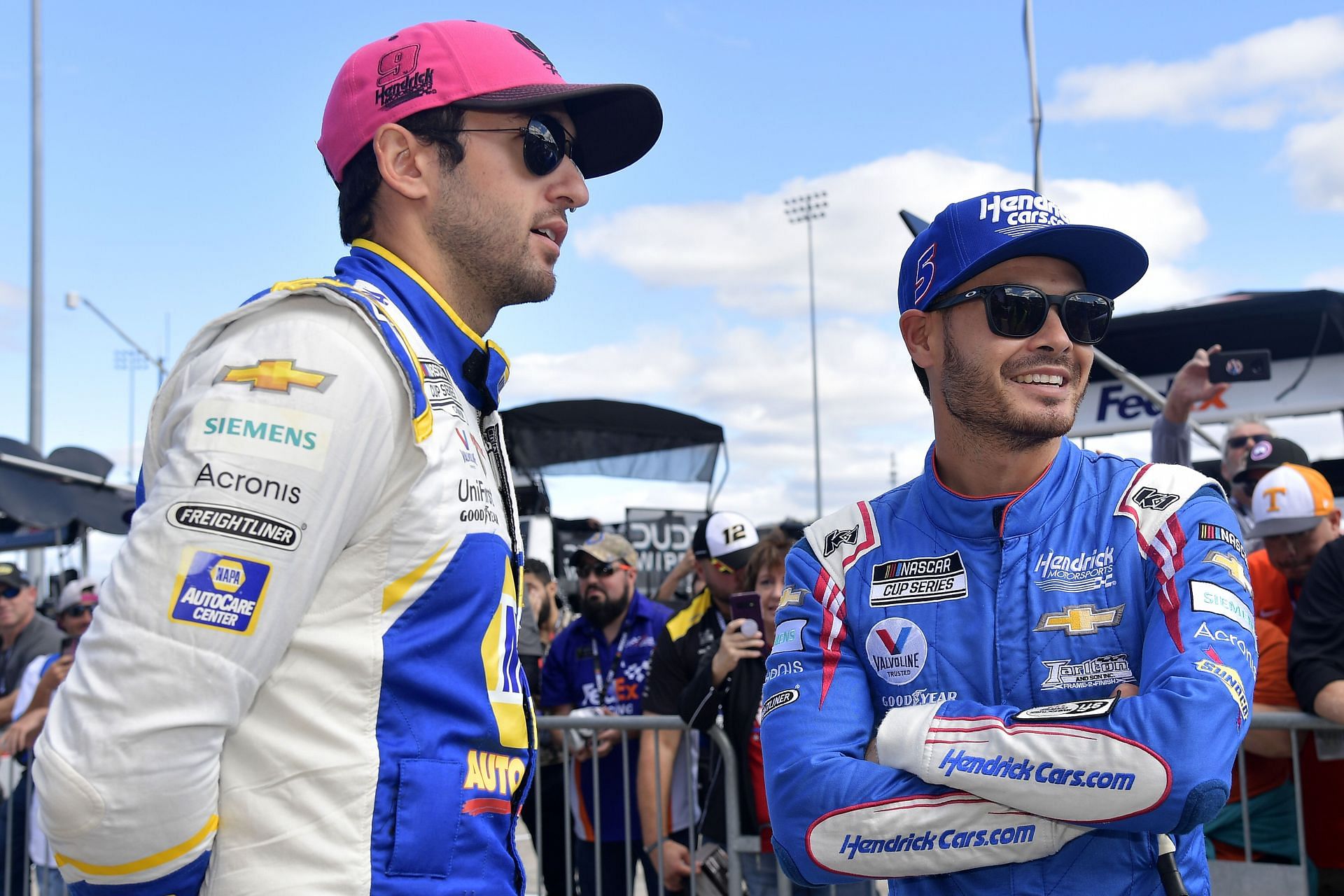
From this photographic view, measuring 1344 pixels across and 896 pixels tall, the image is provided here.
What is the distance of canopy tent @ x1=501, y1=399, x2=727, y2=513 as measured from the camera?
13492 millimetres

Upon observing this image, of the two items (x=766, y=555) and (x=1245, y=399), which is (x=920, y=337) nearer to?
(x=766, y=555)

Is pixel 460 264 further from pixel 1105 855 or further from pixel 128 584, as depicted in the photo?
pixel 1105 855

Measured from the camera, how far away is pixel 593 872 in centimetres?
576

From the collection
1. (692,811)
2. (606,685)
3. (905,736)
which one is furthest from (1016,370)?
(606,685)

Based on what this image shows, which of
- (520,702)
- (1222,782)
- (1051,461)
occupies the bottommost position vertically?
(1222,782)

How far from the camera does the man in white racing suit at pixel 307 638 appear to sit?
1.33 metres

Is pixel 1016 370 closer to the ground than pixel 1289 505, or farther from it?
farther from it

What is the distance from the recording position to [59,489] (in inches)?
317

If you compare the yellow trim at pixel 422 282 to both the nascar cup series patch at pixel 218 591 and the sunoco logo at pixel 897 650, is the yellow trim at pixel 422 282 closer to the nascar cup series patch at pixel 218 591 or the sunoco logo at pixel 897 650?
the nascar cup series patch at pixel 218 591

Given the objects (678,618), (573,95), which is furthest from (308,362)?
(678,618)

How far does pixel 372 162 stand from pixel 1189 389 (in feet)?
13.6

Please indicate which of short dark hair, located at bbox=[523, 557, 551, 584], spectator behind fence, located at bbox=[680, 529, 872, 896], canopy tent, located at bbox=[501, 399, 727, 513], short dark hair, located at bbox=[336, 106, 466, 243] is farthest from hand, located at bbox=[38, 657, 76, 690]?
canopy tent, located at bbox=[501, 399, 727, 513]

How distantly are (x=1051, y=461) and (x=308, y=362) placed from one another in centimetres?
148

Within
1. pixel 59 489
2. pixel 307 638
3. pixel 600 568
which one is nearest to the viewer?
pixel 307 638
